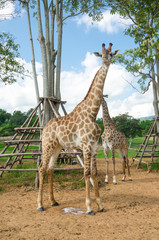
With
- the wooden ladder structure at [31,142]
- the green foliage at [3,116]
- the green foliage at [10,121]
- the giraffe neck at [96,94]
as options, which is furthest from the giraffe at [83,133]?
the green foliage at [3,116]

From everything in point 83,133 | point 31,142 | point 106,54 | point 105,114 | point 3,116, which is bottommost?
point 31,142

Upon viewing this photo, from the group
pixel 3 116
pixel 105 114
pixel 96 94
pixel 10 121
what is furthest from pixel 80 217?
pixel 3 116

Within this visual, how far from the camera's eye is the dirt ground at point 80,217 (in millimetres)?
3986

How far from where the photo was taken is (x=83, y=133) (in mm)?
5379

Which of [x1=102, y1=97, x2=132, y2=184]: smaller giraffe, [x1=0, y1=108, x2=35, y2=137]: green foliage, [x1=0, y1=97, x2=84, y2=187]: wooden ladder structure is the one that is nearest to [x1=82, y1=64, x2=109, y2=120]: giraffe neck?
[x1=0, y1=97, x2=84, y2=187]: wooden ladder structure

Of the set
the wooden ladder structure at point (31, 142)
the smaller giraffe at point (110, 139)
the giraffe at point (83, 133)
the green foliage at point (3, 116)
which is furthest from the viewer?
the green foliage at point (3, 116)

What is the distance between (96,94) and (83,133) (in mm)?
1142

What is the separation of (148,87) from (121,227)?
1117cm

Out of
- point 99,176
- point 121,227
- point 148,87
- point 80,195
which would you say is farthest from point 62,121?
point 148,87

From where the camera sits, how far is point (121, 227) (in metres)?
4.27

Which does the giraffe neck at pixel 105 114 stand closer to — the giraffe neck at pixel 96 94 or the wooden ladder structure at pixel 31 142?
the wooden ladder structure at pixel 31 142

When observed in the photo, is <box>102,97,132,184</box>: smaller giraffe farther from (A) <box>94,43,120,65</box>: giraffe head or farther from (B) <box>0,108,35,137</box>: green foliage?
(B) <box>0,108,35,137</box>: green foliage

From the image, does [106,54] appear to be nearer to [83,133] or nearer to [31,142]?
[83,133]

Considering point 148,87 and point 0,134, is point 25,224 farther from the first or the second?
point 0,134
